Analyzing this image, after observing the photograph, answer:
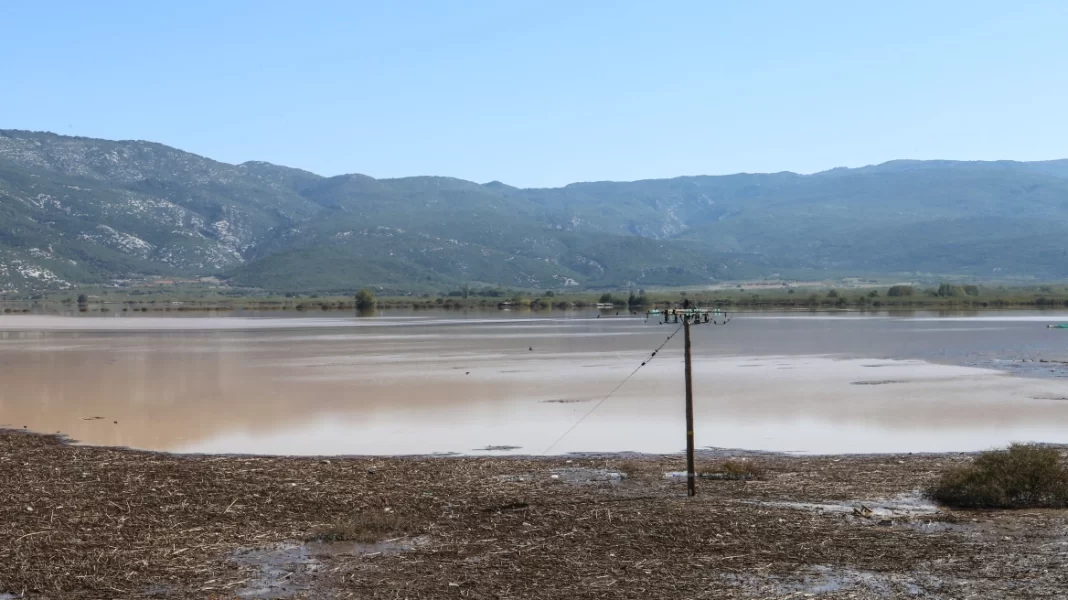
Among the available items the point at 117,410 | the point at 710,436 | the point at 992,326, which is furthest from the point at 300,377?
the point at 992,326

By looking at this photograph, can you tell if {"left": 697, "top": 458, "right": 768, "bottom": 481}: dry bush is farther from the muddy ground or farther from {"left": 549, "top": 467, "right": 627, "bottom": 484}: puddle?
{"left": 549, "top": 467, "right": 627, "bottom": 484}: puddle

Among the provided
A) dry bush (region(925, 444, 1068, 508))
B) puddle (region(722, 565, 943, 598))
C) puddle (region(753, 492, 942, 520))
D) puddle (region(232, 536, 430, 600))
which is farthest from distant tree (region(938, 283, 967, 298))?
puddle (region(232, 536, 430, 600))

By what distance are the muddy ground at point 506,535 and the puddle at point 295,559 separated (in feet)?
0.11

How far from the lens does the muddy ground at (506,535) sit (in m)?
11.2

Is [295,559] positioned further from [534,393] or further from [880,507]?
[534,393]

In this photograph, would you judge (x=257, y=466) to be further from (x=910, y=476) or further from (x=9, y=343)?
(x=9, y=343)

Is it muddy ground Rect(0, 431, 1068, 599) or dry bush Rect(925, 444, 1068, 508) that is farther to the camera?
dry bush Rect(925, 444, 1068, 508)

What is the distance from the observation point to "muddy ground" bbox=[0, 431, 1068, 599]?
36.7 feet

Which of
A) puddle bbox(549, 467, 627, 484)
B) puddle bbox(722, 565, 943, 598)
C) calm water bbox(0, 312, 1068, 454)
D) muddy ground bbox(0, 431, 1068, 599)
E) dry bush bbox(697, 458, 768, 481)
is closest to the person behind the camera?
puddle bbox(722, 565, 943, 598)

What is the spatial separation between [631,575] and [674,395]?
19672 millimetres

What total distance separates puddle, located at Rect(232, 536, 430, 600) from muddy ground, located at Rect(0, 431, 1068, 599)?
3 cm

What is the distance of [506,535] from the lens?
13242 mm

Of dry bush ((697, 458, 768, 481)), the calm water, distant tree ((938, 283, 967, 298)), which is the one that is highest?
distant tree ((938, 283, 967, 298))

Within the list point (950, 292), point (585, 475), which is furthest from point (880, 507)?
point (950, 292)
